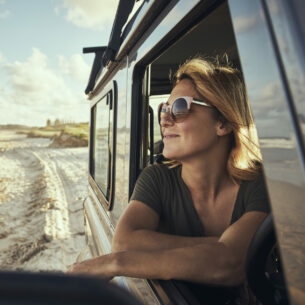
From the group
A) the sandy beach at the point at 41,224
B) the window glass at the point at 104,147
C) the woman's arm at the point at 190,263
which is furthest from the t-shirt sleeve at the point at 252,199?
the sandy beach at the point at 41,224

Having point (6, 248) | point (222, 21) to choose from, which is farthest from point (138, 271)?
point (6, 248)

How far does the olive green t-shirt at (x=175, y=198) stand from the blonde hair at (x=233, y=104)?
0.32 feet

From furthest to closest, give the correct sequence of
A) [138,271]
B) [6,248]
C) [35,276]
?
[6,248]
[138,271]
[35,276]

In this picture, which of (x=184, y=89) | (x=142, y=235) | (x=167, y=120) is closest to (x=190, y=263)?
(x=142, y=235)

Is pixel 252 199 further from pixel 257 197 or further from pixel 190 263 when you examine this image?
pixel 190 263

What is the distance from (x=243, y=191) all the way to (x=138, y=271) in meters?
Answer: 0.58

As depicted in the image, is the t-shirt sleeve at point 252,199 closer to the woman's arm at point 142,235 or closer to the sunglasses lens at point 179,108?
the woman's arm at point 142,235

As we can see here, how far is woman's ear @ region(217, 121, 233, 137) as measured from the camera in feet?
6.19

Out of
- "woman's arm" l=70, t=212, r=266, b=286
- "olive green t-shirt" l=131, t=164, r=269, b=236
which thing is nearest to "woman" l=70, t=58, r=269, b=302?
"olive green t-shirt" l=131, t=164, r=269, b=236

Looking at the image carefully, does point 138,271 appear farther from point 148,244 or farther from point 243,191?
point 243,191

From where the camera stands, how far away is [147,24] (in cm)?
172

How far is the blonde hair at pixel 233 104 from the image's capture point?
182 cm

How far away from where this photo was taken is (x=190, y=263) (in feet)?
4.60

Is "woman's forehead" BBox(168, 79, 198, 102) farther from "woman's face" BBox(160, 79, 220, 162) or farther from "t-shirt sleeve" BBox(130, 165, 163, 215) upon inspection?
"t-shirt sleeve" BBox(130, 165, 163, 215)
